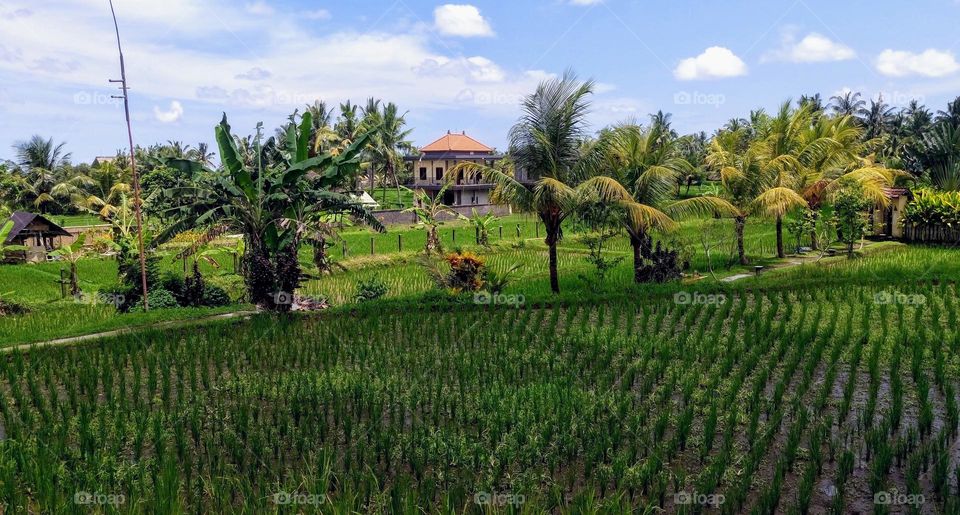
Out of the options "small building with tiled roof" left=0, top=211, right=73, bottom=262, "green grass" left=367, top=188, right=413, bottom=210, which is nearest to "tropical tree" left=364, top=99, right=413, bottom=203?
"green grass" left=367, top=188, right=413, bottom=210

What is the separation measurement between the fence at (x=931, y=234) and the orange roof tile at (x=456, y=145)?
30101 mm

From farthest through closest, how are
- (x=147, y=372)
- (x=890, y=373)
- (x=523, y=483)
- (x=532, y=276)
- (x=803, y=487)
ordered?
(x=532, y=276), (x=147, y=372), (x=890, y=373), (x=523, y=483), (x=803, y=487)

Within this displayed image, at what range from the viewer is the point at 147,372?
29.4ft

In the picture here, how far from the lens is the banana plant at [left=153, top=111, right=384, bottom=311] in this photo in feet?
40.2

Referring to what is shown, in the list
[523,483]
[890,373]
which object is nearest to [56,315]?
[523,483]

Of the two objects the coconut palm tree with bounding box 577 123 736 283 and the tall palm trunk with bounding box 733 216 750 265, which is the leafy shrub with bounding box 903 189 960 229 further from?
the coconut palm tree with bounding box 577 123 736 283

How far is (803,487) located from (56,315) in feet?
41.8

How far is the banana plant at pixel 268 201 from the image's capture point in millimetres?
12250

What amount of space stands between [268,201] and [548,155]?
5342mm

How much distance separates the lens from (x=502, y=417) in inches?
263

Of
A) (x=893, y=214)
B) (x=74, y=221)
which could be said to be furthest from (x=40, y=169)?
(x=893, y=214)

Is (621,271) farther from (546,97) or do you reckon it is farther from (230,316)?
(230,316)

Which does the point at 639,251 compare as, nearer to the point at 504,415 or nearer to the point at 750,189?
the point at 750,189

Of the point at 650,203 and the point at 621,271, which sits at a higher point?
the point at 650,203
